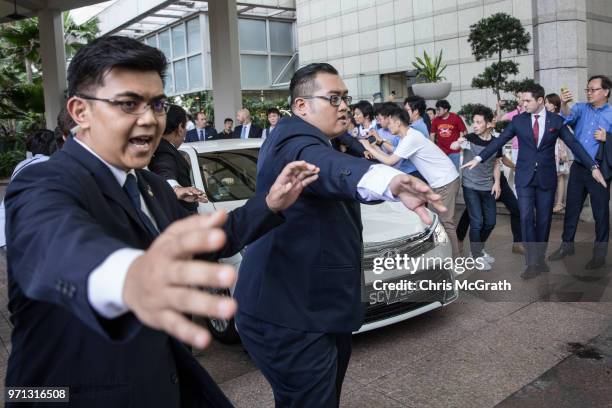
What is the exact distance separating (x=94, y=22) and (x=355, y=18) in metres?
13.9

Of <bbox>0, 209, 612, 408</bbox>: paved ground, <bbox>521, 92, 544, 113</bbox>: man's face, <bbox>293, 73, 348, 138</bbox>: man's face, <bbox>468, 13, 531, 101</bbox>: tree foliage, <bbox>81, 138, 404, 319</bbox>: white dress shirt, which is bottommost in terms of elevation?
<bbox>0, 209, 612, 408</bbox>: paved ground

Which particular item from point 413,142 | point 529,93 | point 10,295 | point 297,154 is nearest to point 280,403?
point 297,154

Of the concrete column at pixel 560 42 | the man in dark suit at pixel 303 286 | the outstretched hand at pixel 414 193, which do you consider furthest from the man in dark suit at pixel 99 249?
the concrete column at pixel 560 42

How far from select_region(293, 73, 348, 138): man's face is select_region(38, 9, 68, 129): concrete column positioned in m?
16.2

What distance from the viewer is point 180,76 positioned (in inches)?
1184

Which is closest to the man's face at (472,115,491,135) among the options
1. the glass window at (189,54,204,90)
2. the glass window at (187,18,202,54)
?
the glass window at (187,18,202,54)

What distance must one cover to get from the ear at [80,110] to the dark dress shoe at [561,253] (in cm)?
597

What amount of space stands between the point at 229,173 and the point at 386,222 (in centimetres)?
160

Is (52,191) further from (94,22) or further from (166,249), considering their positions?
(94,22)

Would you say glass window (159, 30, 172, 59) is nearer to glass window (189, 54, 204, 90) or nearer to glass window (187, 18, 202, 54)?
glass window (189, 54, 204, 90)

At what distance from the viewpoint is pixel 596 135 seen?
632 centimetres

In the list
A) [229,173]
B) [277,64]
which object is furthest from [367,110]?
[277,64]

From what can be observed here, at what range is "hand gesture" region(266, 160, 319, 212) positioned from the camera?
78.1 inches

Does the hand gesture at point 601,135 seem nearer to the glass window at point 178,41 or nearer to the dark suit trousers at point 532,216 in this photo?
the dark suit trousers at point 532,216
